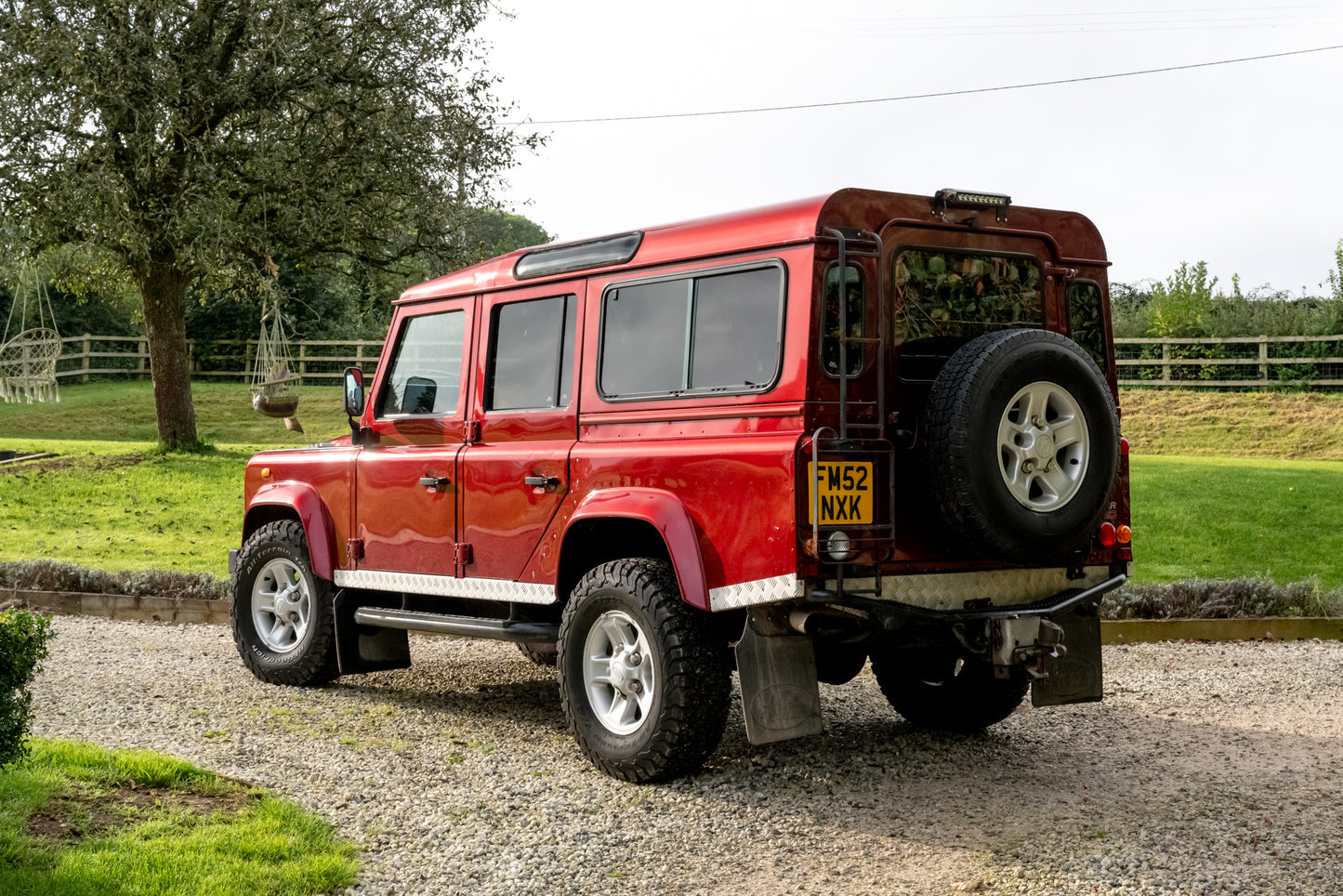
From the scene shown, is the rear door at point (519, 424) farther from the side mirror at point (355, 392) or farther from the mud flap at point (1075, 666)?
the mud flap at point (1075, 666)

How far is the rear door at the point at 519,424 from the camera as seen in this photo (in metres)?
6.41

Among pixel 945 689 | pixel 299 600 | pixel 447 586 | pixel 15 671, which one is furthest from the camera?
pixel 299 600

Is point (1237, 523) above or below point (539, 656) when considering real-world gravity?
above

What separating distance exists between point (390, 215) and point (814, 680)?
18535 millimetres

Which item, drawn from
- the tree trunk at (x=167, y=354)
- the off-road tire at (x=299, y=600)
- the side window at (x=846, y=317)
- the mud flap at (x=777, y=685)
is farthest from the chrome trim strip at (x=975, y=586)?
the tree trunk at (x=167, y=354)

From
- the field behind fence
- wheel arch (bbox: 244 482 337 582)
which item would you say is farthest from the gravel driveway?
the field behind fence

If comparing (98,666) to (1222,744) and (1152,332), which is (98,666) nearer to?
(1222,744)

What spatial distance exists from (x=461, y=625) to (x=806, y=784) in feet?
6.83

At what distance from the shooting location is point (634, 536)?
616 cm

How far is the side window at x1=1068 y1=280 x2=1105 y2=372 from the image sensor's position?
612 centimetres

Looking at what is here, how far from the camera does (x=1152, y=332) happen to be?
33844 mm

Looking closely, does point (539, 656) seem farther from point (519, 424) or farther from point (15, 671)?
point (15, 671)

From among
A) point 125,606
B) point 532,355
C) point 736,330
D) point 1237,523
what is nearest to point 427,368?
point 532,355

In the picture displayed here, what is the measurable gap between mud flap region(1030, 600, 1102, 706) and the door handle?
95.3 inches
